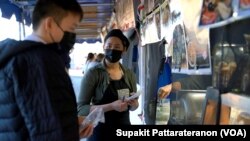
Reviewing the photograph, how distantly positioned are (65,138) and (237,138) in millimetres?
678

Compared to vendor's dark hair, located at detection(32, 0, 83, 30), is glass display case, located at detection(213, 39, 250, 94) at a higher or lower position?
lower

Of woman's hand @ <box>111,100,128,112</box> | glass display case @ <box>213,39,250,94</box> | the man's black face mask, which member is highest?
the man's black face mask

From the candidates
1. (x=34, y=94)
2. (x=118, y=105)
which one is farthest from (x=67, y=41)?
(x=118, y=105)

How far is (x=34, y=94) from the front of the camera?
1.07 meters

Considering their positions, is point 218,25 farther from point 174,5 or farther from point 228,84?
point 174,5

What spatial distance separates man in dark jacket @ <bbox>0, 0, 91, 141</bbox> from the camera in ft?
3.47

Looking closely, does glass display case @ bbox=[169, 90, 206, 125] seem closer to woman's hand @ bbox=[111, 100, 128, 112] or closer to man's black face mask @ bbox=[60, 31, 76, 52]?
woman's hand @ bbox=[111, 100, 128, 112]

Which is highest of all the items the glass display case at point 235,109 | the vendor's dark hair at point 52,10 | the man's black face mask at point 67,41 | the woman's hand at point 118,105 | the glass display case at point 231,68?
the vendor's dark hair at point 52,10

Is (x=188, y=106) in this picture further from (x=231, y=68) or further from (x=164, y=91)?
(x=164, y=91)

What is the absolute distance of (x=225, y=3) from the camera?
1.20 meters

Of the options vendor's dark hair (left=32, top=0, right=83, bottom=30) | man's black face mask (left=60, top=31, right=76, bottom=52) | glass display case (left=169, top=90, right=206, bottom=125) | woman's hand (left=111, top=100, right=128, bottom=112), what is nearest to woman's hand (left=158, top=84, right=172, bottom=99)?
glass display case (left=169, top=90, right=206, bottom=125)

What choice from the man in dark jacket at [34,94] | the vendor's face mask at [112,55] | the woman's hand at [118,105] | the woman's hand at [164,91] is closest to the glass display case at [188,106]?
the woman's hand at [164,91]

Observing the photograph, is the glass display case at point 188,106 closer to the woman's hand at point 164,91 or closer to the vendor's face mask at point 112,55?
the woman's hand at point 164,91

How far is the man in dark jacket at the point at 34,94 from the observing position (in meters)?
1.06
